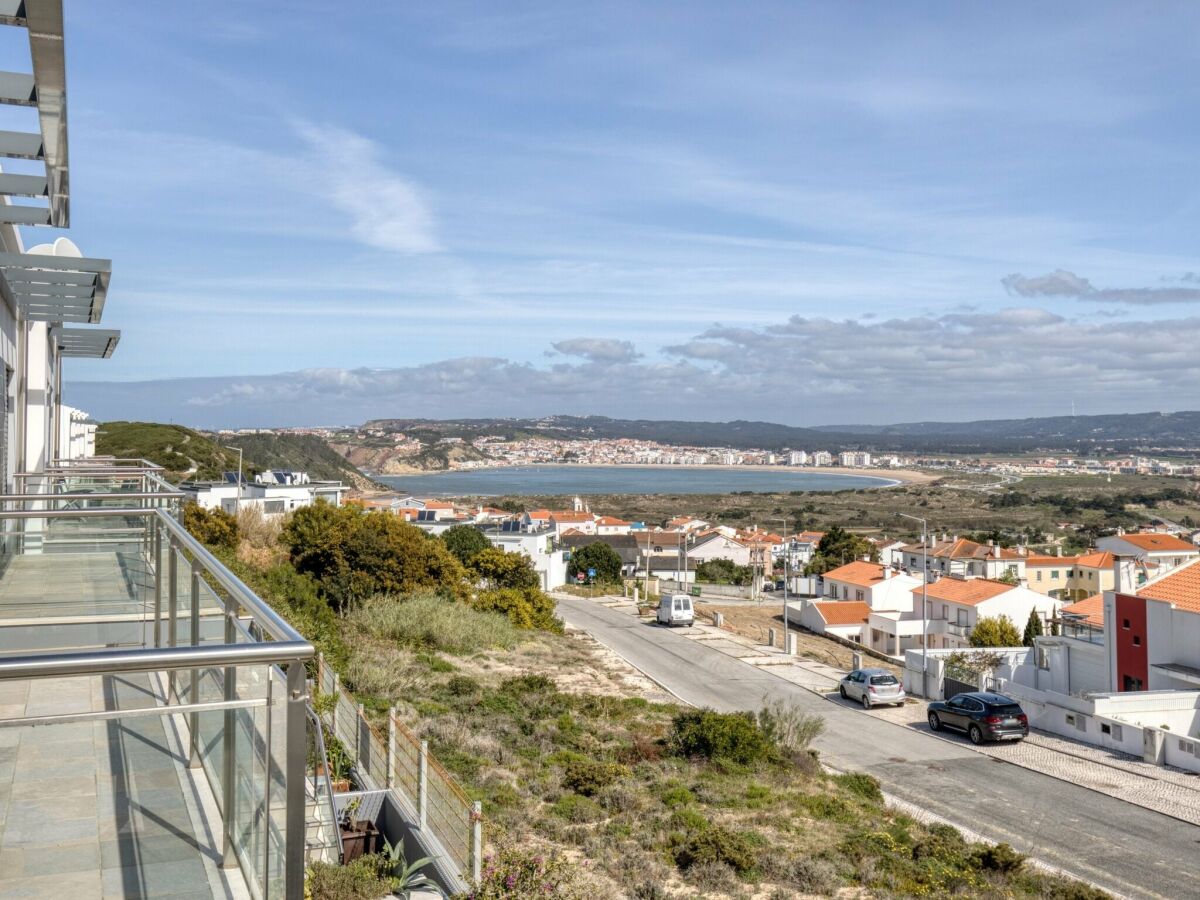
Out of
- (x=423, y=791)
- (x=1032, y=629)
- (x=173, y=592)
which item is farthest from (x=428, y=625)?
(x=1032, y=629)

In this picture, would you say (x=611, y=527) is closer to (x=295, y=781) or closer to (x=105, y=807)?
(x=105, y=807)

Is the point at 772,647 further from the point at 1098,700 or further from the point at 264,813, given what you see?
the point at 264,813

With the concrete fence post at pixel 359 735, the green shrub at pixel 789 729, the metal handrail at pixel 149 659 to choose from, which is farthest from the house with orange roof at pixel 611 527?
the metal handrail at pixel 149 659

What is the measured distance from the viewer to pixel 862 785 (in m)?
17.8

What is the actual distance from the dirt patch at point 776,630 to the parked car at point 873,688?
7.80 metres

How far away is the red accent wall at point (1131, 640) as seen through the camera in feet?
95.5

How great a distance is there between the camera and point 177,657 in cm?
229

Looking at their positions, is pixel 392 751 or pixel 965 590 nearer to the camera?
pixel 392 751

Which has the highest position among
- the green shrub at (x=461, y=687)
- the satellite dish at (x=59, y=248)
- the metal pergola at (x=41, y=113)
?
the satellite dish at (x=59, y=248)

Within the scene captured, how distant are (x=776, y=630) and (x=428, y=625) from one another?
24.5 m

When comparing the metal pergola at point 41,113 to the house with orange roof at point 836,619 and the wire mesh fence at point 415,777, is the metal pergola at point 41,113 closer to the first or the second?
the wire mesh fence at point 415,777

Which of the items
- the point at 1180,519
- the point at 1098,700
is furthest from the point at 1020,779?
the point at 1180,519

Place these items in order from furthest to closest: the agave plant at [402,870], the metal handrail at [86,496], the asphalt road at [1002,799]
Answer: the asphalt road at [1002,799], the agave plant at [402,870], the metal handrail at [86,496]

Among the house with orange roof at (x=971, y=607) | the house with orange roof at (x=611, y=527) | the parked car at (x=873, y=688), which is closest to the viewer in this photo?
the parked car at (x=873, y=688)
